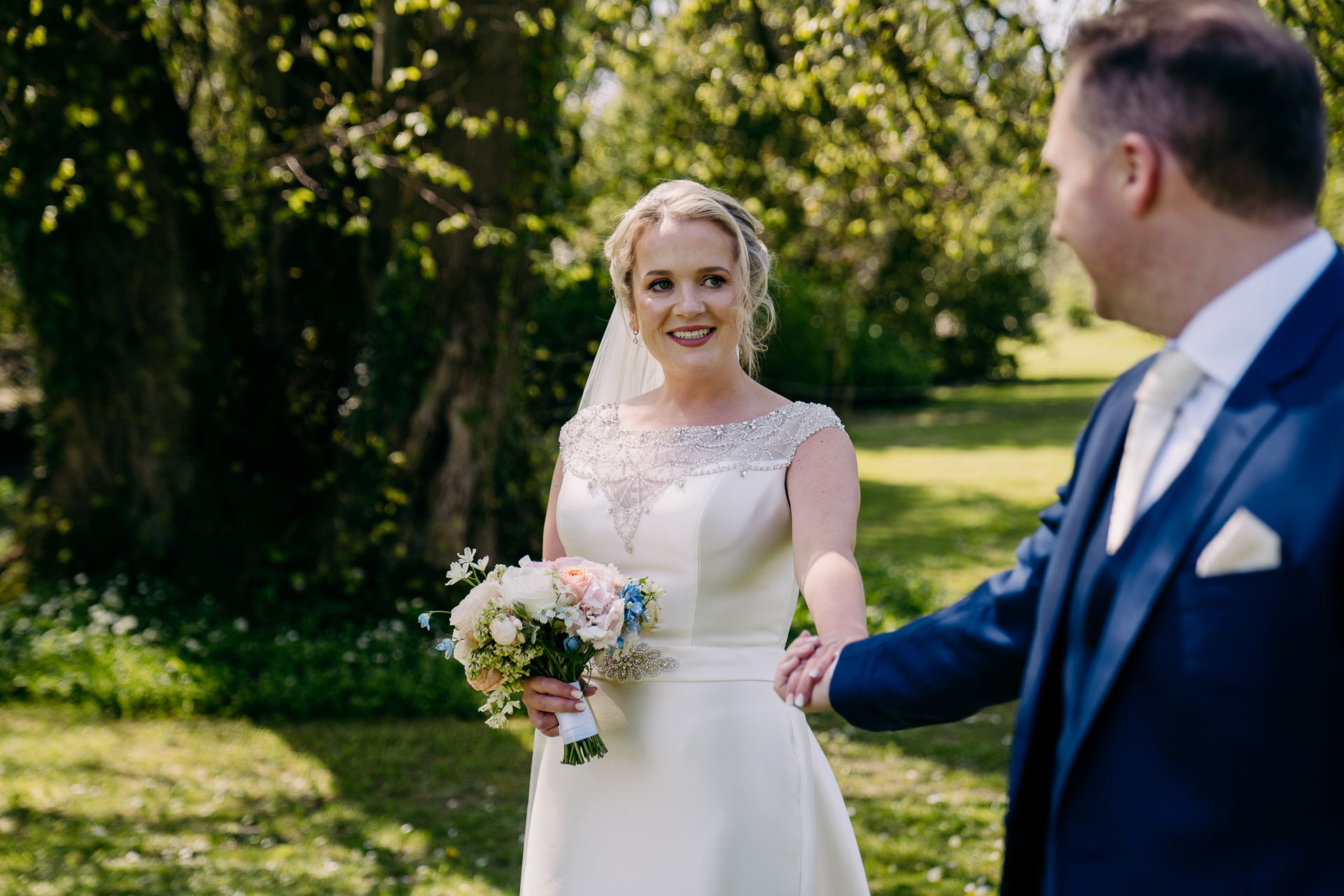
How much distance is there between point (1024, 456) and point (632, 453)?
1628 centimetres

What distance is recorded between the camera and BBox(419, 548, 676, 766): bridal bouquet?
250cm

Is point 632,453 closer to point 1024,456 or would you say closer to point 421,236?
point 421,236

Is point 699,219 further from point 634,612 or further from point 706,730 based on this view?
point 706,730

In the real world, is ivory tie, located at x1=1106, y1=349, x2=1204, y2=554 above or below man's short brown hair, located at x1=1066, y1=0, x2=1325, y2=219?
below

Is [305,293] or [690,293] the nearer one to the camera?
[690,293]

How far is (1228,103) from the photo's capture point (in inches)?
51.3

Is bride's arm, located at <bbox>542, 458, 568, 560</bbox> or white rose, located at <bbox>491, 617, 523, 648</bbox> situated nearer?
white rose, located at <bbox>491, 617, 523, 648</bbox>

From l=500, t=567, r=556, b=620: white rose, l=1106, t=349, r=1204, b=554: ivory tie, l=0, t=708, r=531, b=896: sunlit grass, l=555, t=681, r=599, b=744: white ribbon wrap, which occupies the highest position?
l=1106, t=349, r=1204, b=554: ivory tie

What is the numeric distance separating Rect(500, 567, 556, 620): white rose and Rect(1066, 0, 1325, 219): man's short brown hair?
1576mm

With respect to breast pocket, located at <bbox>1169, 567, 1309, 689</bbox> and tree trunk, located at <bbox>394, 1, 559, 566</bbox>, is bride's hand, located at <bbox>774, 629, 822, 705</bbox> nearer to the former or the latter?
breast pocket, located at <bbox>1169, 567, 1309, 689</bbox>

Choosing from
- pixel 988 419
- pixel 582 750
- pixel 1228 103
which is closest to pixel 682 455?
pixel 582 750

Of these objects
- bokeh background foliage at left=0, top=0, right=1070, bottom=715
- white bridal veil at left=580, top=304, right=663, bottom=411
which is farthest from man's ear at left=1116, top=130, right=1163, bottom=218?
bokeh background foliage at left=0, top=0, right=1070, bottom=715

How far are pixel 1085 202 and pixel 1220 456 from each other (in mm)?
364

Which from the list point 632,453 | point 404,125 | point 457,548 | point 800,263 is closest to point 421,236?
point 404,125
